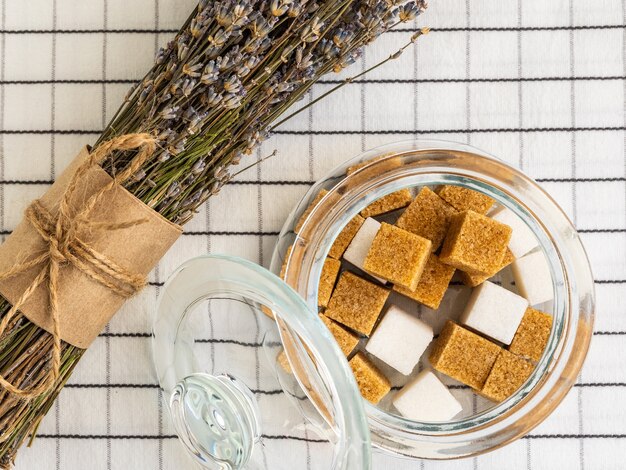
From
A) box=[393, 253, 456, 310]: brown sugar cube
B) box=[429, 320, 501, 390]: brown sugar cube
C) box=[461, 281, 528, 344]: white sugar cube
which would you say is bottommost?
box=[429, 320, 501, 390]: brown sugar cube

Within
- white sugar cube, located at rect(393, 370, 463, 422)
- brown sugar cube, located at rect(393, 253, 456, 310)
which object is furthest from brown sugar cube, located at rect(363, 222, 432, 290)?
white sugar cube, located at rect(393, 370, 463, 422)

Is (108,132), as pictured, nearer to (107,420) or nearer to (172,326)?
(172,326)

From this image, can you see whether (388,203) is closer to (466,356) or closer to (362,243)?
(362,243)

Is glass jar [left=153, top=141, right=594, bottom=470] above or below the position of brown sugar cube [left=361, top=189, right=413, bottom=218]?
below

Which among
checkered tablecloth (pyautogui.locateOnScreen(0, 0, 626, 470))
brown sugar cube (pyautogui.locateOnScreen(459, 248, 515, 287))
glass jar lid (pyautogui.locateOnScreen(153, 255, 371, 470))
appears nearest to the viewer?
glass jar lid (pyautogui.locateOnScreen(153, 255, 371, 470))

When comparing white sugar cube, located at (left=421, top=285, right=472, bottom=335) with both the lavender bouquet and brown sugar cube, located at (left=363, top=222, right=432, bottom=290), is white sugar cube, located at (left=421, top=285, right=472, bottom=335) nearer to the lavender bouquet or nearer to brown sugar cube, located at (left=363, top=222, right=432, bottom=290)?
brown sugar cube, located at (left=363, top=222, right=432, bottom=290)
